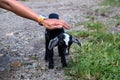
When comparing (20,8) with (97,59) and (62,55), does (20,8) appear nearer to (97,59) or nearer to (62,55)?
(62,55)

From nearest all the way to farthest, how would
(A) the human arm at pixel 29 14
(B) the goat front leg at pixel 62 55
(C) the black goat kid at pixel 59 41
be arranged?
(A) the human arm at pixel 29 14
(C) the black goat kid at pixel 59 41
(B) the goat front leg at pixel 62 55

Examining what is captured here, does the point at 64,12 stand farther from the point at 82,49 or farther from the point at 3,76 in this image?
the point at 3,76

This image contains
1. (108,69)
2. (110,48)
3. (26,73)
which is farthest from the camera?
(110,48)

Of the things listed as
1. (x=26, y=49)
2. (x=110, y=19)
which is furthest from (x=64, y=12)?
(x=26, y=49)

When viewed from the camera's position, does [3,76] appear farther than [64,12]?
No

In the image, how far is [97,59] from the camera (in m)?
4.82

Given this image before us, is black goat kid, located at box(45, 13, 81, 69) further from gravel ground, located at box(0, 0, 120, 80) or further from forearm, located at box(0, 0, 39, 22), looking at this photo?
forearm, located at box(0, 0, 39, 22)

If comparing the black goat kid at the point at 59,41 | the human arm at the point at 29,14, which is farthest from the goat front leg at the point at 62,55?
the human arm at the point at 29,14

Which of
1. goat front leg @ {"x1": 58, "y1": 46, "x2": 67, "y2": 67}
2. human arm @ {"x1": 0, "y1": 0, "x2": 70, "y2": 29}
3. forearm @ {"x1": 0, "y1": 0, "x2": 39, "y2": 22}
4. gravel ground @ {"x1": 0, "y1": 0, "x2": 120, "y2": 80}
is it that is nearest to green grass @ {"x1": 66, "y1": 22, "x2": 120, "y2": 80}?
goat front leg @ {"x1": 58, "y1": 46, "x2": 67, "y2": 67}

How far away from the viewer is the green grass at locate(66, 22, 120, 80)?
4.36 metres

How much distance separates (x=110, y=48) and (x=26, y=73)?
1.43 meters

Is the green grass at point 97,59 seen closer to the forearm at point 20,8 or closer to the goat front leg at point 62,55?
the goat front leg at point 62,55

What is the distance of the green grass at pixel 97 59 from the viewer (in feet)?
14.3

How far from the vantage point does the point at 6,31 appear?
7949mm
